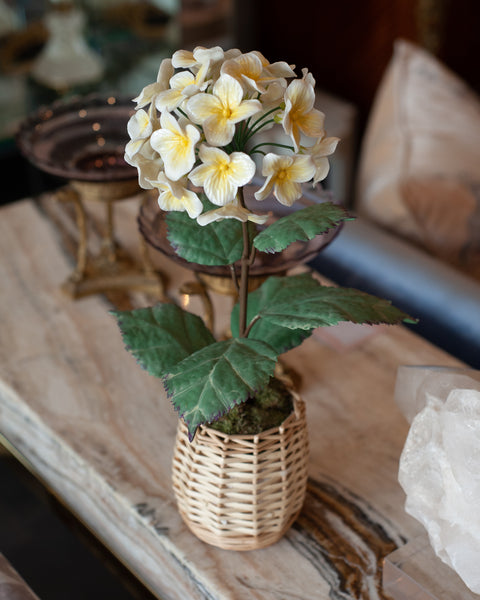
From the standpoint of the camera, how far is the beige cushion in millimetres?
1273

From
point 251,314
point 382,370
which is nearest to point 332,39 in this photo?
point 382,370

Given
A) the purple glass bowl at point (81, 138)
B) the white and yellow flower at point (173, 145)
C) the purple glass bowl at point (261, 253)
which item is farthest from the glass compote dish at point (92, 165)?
the white and yellow flower at point (173, 145)

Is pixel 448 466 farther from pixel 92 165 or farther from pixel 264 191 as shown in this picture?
pixel 92 165

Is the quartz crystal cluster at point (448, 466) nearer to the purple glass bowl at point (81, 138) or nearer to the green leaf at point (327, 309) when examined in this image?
the green leaf at point (327, 309)

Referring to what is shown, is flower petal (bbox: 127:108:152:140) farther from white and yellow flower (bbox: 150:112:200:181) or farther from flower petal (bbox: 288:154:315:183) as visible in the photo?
flower petal (bbox: 288:154:315:183)

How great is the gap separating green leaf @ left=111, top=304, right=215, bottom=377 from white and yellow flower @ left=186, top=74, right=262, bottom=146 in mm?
206

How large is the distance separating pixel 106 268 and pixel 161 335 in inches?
20.5

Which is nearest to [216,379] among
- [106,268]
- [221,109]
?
[221,109]

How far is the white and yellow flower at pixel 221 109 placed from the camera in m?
0.52

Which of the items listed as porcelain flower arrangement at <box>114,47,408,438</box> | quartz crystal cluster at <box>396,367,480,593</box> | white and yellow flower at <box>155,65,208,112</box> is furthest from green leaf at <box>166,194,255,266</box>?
quartz crystal cluster at <box>396,367,480,593</box>

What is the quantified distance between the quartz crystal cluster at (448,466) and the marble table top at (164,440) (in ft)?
0.35

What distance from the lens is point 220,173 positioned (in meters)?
0.54

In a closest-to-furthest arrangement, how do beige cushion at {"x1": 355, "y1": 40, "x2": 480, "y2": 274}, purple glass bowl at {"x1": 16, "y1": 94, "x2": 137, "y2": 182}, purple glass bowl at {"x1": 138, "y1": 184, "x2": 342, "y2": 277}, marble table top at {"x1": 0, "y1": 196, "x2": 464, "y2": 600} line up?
1. marble table top at {"x1": 0, "y1": 196, "x2": 464, "y2": 600}
2. purple glass bowl at {"x1": 138, "y1": 184, "x2": 342, "y2": 277}
3. purple glass bowl at {"x1": 16, "y1": 94, "x2": 137, "y2": 182}
4. beige cushion at {"x1": 355, "y1": 40, "x2": 480, "y2": 274}

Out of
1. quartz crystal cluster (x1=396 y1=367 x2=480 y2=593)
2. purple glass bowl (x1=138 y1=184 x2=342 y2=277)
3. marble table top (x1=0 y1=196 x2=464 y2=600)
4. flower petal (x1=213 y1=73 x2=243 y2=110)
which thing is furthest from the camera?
purple glass bowl (x1=138 y1=184 x2=342 y2=277)
